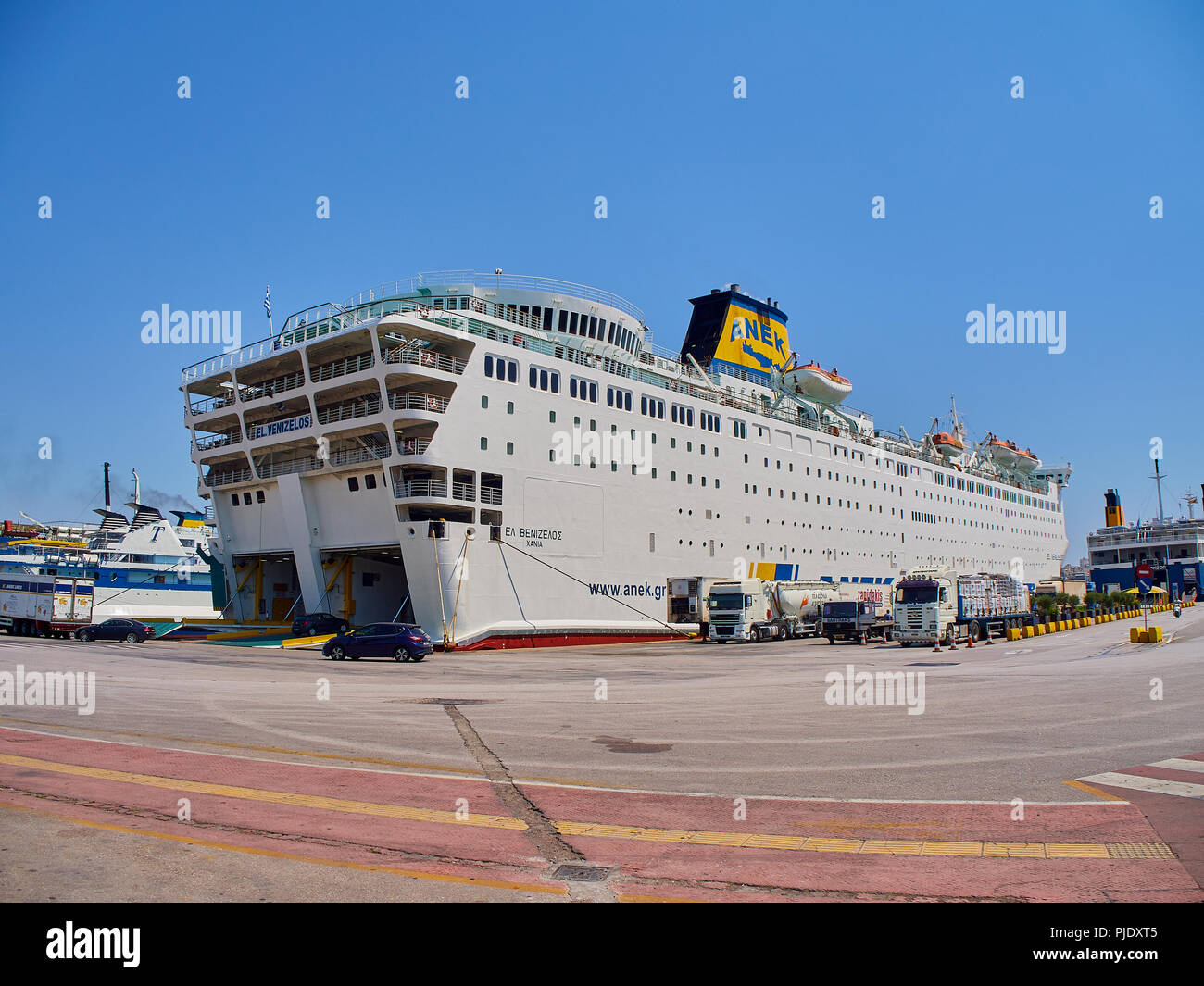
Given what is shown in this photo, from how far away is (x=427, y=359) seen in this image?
1257 inches

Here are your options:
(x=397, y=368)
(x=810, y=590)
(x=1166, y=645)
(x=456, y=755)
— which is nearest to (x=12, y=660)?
(x=397, y=368)

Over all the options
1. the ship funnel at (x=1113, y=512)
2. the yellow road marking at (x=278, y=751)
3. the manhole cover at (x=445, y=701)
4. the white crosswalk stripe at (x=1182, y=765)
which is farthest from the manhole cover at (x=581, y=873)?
the ship funnel at (x=1113, y=512)

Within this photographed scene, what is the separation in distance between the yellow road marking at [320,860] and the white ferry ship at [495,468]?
81.3 ft

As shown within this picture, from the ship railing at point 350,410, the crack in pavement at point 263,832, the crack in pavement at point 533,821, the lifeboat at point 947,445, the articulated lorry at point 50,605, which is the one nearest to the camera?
the crack in pavement at point 533,821

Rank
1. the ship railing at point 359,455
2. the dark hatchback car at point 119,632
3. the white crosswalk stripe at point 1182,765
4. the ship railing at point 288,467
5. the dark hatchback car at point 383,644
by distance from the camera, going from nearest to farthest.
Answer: the white crosswalk stripe at point 1182,765 → the dark hatchback car at point 383,644 → the ship railing at point 359,455 → the ship railing at point 288,467 → the dark hatchback car at point 119,632

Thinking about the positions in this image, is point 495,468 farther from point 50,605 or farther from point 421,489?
point 50,605

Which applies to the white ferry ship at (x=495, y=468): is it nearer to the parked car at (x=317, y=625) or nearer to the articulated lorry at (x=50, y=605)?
the parked car at (x=317, y=625)

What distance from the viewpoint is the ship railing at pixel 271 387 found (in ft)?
123

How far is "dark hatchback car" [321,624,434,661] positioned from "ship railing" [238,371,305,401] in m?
13.5

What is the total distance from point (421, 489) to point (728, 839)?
26911 millimetres

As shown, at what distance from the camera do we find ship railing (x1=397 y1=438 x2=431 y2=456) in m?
31.6

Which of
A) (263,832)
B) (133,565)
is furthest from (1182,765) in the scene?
(133,565)

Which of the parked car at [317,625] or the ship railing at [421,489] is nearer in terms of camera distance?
the ship railing at [421,489]

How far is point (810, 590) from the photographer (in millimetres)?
44750
